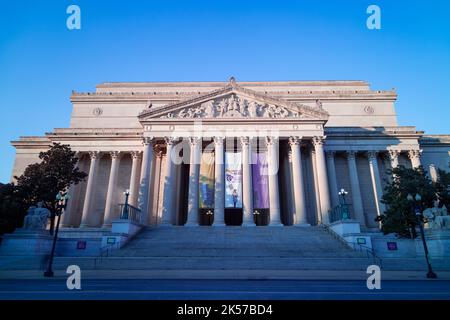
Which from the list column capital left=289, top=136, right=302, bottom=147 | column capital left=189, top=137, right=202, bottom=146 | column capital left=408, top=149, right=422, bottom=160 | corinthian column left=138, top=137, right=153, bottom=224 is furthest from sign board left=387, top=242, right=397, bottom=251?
corinthian column left=138, top=137, right=153, bottom=224

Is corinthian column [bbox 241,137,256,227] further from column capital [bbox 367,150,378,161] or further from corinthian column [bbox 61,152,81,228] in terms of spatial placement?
corinthian column [bbox 61,152,81,228]

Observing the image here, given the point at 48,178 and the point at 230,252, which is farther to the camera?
the point at 48,178

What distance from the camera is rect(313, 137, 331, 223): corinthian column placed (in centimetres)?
2805

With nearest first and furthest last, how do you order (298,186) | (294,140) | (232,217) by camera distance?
(298,186), (294,140), (232,217)

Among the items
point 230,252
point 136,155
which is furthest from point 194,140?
point 230,252

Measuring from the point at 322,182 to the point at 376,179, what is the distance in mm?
9379

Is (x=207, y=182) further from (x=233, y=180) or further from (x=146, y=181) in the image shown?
(x=146, y=181)

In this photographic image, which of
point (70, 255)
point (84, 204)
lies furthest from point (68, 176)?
point (70, 255)

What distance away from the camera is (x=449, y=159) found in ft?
124

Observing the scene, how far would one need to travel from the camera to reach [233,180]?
97.0 feet

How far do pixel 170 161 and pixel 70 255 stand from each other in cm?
1317

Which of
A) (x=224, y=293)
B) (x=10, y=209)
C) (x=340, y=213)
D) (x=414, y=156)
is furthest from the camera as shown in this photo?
(x=414, y=156)

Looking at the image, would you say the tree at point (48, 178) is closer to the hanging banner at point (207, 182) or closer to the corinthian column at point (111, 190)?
the corinthian column at point (111, 190)

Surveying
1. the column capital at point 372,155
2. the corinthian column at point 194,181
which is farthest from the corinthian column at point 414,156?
the corinthian column at point 194,181
